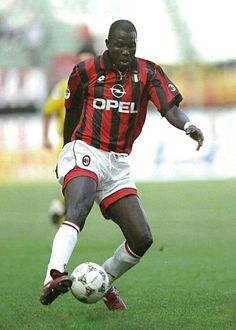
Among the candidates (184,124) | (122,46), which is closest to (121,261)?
(184,124)

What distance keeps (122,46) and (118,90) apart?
326 millimetres

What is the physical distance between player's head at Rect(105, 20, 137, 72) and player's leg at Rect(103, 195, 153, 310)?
0.94 m

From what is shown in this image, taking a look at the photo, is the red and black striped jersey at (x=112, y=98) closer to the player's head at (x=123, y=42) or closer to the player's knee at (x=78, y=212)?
the player's head at (x=123, y=42)

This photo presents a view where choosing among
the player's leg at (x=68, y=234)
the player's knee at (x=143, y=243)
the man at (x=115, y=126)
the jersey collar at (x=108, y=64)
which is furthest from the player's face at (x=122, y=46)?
the player's knee at (x=143, y=243)

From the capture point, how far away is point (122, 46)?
733cm

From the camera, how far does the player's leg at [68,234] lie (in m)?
6.63

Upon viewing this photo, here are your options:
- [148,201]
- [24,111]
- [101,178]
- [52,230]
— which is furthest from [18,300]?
[24,111]

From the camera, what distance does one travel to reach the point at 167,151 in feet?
70.9

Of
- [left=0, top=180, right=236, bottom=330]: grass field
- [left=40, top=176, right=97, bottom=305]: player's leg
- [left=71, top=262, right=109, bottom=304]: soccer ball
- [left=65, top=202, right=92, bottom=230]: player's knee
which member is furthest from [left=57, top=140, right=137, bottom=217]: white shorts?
[left=0, top=180, right=236, bottom=330]: grass field

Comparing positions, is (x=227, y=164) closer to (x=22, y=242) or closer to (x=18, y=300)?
(x=22, y=242)

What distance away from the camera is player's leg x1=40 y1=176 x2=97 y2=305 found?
6.63m

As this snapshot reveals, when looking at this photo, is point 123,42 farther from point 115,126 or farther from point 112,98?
point 115,126

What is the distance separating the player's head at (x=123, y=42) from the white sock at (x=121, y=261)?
4.17ft

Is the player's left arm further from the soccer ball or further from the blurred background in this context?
the blurred background
